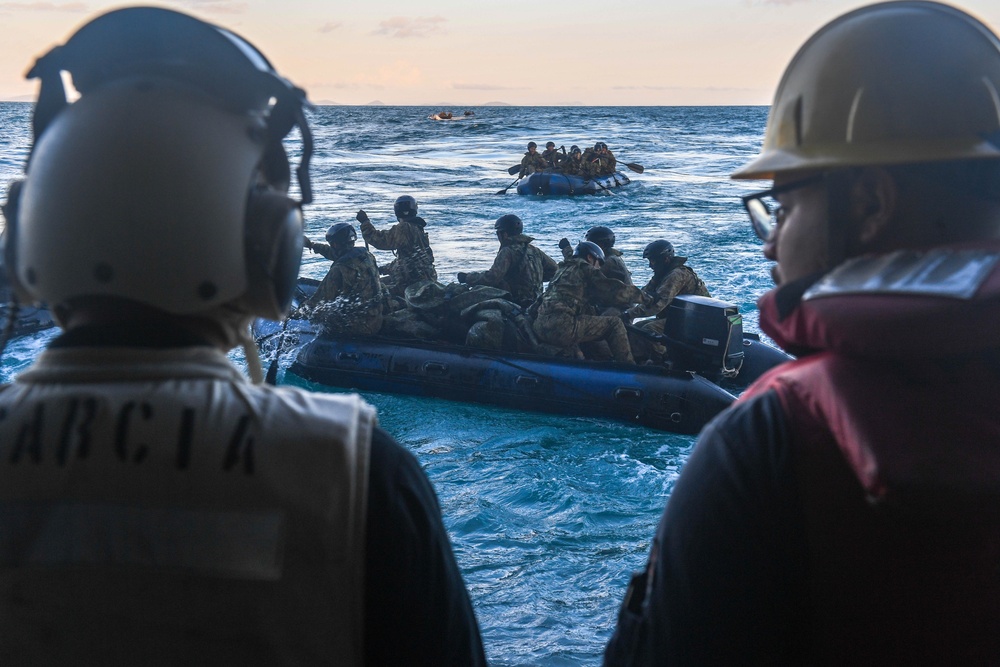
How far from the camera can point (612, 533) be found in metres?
6.12

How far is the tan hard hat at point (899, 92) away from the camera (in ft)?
4.38

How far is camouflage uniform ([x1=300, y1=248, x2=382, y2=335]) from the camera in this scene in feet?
32.1

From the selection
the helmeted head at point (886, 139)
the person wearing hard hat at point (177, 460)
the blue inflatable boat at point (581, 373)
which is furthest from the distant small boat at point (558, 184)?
the person wearing hard hat at point (177, 460)

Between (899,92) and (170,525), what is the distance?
4.09ft

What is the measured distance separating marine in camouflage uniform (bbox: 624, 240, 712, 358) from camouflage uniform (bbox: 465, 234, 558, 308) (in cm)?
122

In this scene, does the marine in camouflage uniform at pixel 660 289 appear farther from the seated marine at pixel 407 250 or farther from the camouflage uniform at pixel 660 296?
the seated marine at pixel 407 250

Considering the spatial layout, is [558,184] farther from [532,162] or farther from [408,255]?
[408,255]

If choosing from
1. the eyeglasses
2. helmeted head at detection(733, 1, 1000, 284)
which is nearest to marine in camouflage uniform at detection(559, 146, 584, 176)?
the eyeglasses

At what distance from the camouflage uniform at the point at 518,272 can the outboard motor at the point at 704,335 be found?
6.29 feet

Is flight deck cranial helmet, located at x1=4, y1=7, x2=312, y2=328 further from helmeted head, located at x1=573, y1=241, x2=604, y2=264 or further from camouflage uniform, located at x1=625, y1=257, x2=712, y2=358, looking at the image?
camouflage uniform, located at x1=625, y1=257, x2=712, y2=358

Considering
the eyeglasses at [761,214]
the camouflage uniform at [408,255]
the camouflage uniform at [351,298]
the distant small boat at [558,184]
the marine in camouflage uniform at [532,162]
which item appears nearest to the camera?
the eyeglasses at [761,214]

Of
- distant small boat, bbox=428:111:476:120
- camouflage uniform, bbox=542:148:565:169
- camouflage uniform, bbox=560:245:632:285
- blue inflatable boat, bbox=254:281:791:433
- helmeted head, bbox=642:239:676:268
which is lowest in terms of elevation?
blue inflatable boat, bbox=254:281:791:433

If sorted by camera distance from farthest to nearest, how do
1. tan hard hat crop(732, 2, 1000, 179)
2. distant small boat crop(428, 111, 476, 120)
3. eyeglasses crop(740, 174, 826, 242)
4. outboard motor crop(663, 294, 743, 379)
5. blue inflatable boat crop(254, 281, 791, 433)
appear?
1. distant small boat crop(428, 111, 476, 120)
2. blue inflatable boat crop(254, 281, 791, 433)
3. outboard motor crop(663, 294, 743, 379)
4. eyeglasses crop(740, 174, 826, 242)
5. tan hard hat crop(732, 2, 1000, 179)

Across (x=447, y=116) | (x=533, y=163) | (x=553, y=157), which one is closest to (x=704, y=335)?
(x=553, y=157)
